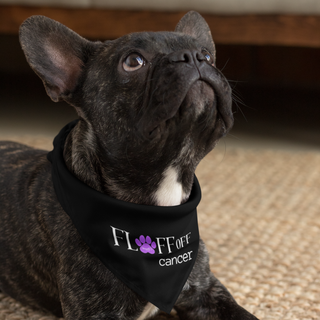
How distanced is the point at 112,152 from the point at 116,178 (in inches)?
2.7

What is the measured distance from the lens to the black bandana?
119 cm

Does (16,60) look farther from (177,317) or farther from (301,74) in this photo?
(177,317)

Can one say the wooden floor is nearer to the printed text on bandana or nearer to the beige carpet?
the beige carpet

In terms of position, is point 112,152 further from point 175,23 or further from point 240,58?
point 240,58

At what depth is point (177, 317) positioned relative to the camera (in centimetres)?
140

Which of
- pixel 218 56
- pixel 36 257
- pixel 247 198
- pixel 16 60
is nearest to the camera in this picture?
pixel 36 257

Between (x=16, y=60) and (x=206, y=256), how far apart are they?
4.07 m

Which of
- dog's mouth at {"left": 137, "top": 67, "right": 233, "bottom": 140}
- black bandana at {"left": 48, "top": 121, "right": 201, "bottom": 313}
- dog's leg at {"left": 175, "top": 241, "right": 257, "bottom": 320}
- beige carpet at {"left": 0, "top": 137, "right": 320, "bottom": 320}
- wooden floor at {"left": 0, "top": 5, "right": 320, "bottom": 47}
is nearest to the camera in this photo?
dog's mouth at {"left": 137, "top": 67, "right": 233, "bottom": 140}

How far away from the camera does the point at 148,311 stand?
Result: 49.5 inches

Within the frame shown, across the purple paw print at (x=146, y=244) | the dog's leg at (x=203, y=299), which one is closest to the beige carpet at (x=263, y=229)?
the dog's leg at (x=203, y=299)

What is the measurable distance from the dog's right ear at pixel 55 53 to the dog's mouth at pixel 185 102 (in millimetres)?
274

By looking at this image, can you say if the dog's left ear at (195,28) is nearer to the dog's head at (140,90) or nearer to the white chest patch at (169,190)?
the dog's head at (140,90)

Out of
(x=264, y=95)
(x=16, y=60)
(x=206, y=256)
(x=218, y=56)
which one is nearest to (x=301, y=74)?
(x=264, y=95)

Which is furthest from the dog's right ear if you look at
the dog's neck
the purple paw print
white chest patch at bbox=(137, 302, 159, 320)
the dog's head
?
white chest patch at bbox=(137, 302, 159, 320)
